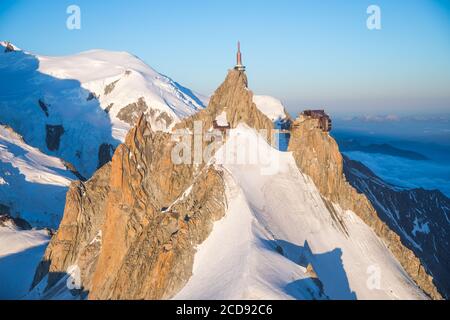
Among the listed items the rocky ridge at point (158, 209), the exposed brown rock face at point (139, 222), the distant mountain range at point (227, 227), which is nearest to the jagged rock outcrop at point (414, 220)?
the rocky ridge at point (158, 209)

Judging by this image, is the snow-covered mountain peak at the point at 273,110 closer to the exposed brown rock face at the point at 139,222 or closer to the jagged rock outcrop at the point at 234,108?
the jagged rock outcrop at the point at 234,108

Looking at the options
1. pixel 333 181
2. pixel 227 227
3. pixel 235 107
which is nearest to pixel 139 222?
pixel 227 227

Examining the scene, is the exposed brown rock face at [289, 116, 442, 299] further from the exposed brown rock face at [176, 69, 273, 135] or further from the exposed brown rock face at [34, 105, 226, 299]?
the exposed brown rock face at [34, 105, 226, 299]

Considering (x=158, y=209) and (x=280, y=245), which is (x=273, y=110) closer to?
(x=158, y=209)

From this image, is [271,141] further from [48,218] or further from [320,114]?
[48,218]

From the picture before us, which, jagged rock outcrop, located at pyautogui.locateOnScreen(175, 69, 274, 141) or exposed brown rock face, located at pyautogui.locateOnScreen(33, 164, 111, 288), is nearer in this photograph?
jagged rock outcrop, located at pyautogui.locateOnScreen(175, 69, 274, 141)

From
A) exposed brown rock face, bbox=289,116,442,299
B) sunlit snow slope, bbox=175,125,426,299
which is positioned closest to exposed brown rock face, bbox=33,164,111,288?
sunlit snow slope, bbox=175,125,426,299
